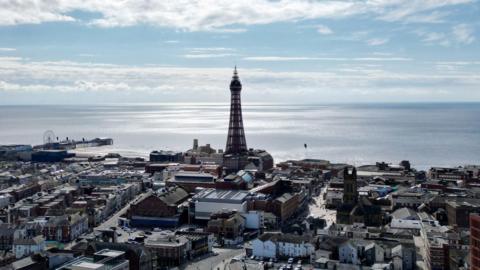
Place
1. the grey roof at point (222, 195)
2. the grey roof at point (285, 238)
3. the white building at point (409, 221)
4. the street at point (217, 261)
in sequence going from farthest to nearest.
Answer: the grey roof at point (222, 195) < the white building at point (409, 221) < the grey roof at point (285, 238) < the street at point (217, 261)

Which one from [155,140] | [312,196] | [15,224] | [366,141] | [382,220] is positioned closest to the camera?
[15,224]

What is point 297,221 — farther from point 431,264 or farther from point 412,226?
point 431,264

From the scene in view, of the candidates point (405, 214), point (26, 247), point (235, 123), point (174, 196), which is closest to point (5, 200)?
point (174, 196)

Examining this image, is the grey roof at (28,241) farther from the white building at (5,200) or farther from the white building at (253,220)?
the white building at (5,200)

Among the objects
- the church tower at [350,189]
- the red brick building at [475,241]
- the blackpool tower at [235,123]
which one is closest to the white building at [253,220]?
the church tower at [350,189]

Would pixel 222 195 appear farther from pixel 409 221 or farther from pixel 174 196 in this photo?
pixel 409 221

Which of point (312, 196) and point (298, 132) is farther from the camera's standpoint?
point (298, 132)

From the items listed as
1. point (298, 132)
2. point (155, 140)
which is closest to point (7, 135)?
point (155, 140)

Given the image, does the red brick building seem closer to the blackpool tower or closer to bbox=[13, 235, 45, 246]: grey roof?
bbox=[13, 235, 45, 246]: grey roof

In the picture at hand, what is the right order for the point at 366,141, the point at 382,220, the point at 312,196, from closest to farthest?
the point at 382,220 < the point at 312,196 < the point at 366,141
